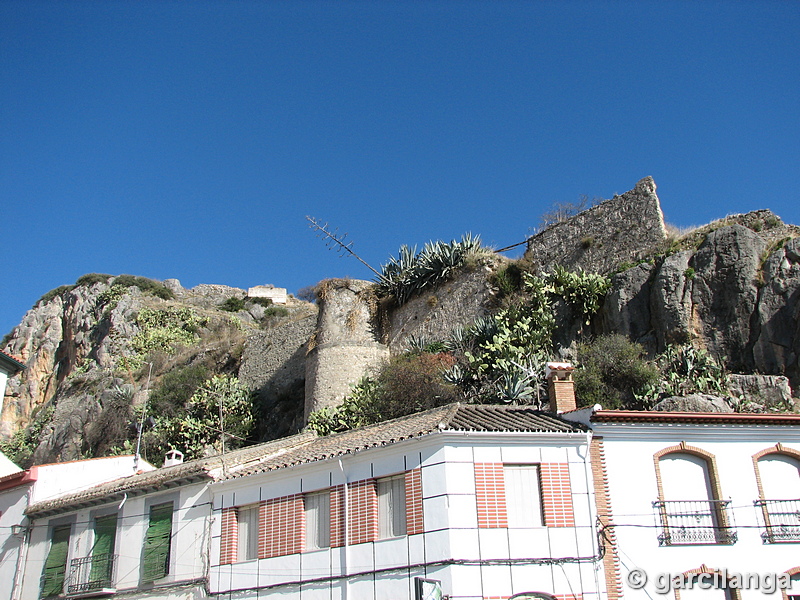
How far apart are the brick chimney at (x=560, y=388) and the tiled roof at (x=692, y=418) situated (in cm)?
129

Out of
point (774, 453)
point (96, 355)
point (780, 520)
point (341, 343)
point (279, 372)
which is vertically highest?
point (96, 355)

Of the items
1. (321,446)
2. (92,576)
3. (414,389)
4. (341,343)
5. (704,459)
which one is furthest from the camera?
(341,343)

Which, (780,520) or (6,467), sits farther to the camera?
A: (6,467)

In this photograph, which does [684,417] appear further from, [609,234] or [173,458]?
[173,458]

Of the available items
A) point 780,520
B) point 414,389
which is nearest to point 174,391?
point 414,389

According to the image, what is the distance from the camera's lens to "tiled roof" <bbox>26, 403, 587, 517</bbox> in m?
16.0

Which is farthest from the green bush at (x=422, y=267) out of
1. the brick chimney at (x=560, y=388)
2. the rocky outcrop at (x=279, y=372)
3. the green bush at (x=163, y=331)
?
the green bush at (x=163, y=331)

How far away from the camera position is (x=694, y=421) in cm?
1616

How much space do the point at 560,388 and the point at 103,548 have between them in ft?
39.8

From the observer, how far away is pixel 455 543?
1454 cm

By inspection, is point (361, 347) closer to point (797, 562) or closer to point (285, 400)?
point (285, 400)

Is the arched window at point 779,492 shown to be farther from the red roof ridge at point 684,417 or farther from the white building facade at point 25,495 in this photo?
the white building facade at point 25,495

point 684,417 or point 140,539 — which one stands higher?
point 684,417

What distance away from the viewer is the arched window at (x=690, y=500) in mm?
15383
